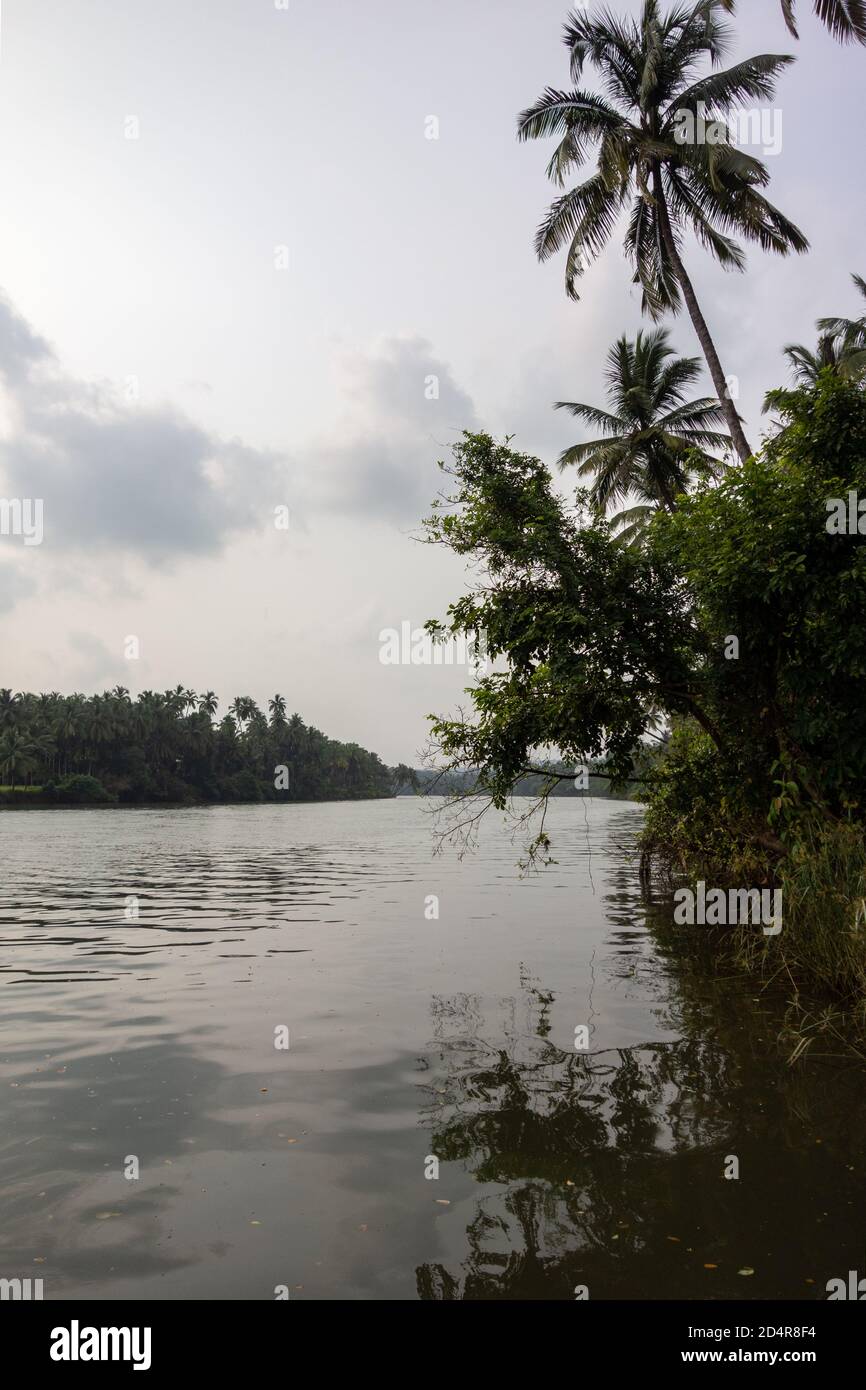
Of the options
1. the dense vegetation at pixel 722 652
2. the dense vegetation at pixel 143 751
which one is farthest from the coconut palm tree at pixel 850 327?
the dense vegetation at pixel 143 751

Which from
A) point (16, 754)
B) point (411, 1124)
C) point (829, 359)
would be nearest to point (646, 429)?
point (829, 359)

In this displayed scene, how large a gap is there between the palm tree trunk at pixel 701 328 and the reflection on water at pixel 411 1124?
38.7 feet

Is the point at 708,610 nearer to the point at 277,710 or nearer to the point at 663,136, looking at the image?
the point at 663,136

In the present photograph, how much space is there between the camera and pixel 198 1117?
266 inches

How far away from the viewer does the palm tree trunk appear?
1892cm

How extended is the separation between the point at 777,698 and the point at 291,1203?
31.5 ft

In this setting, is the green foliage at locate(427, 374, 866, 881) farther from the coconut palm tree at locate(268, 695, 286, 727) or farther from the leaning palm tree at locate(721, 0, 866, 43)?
the coconut palm tree at locate(268, 695, 286, 727)

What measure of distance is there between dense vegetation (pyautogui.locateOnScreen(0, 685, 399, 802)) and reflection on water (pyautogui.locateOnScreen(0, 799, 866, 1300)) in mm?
79315

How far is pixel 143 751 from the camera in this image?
369ft

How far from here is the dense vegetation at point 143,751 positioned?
98.1 m

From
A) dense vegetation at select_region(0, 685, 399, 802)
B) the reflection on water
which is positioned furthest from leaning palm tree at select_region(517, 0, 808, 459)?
dense vegetation at select_region(0, 685, 399, 802)

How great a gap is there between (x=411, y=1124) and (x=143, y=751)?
112547 millimetres
